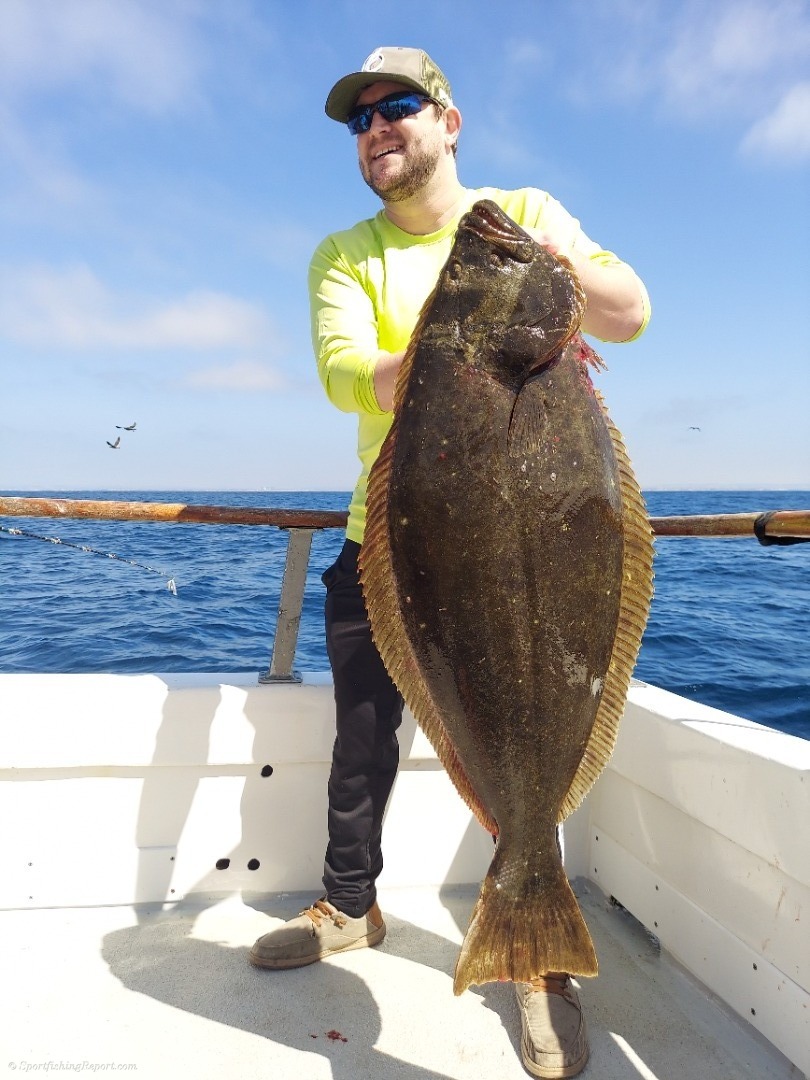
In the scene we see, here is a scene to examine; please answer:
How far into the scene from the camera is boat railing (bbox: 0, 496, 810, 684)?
2.95 meters

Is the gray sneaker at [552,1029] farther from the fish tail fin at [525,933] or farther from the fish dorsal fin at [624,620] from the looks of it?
the fish dorsal fin at [624,620]

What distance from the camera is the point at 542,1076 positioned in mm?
2354

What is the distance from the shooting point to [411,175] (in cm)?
247

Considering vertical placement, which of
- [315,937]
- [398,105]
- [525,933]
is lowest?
[315,937]

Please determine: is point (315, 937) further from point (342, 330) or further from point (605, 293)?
point (605, 293)

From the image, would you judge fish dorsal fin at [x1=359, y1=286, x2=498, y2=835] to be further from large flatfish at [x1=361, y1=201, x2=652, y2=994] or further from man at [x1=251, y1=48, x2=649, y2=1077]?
man at [x1=251, y1=48, x2=649, y2=1077]

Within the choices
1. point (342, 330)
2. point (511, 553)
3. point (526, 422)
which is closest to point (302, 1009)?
point (511, 553)

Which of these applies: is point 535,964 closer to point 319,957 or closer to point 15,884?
point 319,957

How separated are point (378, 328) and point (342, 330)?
0.27 meters

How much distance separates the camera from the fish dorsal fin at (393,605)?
1.88m

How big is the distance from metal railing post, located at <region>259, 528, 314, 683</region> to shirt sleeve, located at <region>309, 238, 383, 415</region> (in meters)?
1.13

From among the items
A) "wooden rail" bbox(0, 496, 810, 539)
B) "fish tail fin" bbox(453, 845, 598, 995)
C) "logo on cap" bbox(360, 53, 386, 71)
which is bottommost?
"fish tail fin" bbox(453, 845, 598, 995)

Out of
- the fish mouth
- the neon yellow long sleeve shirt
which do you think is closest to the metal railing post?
the neon yellow long sleeve shirt

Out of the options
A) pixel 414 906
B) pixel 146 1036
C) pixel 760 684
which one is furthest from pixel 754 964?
pixel 760 684
